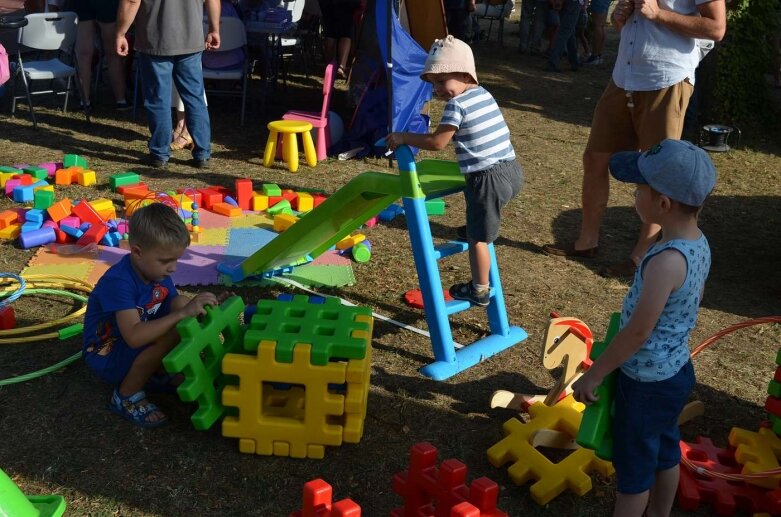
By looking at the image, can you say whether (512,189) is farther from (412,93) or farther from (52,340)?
(412,93)

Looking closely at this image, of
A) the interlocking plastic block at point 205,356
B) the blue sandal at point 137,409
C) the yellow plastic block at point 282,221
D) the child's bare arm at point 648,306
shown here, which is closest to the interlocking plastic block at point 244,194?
the yellow plastic block at point 282,221

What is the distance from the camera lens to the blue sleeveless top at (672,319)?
8.79ft

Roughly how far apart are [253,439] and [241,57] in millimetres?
5916

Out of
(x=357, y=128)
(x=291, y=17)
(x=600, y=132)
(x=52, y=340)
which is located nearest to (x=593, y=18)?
(x=291, y=17)

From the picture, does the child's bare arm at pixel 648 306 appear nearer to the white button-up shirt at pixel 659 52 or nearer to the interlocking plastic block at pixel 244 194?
the white button-up shirt at pixel 659 52

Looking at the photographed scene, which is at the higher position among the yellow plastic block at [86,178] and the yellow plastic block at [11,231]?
the yellow plastic block at [86,178]

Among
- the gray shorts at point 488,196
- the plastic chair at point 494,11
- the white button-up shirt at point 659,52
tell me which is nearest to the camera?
the gray shorts at point 488,196

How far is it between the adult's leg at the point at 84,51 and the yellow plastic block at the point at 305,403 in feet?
19.7

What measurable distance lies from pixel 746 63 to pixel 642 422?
789 cm

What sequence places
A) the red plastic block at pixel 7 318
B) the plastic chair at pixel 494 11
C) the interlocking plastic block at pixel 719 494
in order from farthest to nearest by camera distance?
the plastic chair at pixel 494 11 < the red plastic block at pixel 7 318 < the interlocking plastic block at pixel 719 494

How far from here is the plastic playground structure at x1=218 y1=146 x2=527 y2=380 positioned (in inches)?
162

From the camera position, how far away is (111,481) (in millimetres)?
3326

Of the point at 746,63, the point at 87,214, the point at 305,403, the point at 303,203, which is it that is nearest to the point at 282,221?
the point at 303,203

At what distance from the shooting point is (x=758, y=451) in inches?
141
